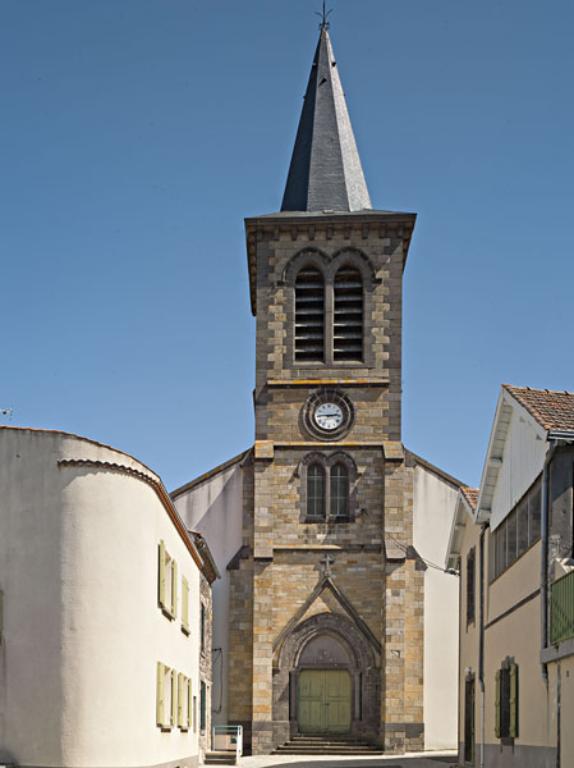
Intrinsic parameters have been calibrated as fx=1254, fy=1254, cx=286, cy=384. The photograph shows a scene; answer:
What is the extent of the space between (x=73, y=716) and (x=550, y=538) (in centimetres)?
648

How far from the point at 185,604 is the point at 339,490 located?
12.2 metres

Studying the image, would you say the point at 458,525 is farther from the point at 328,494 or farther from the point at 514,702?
the point at 514,702

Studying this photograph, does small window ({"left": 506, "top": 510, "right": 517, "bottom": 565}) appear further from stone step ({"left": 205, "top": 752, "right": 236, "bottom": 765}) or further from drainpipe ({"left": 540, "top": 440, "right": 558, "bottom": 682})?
stone step ({"left": 205, "top": 752, "right": 236, "bottom": 765})

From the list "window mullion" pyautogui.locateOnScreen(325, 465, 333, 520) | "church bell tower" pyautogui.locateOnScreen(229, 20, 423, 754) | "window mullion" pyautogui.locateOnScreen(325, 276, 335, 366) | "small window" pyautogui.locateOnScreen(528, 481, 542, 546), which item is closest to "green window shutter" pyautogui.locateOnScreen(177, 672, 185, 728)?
"small window" pyautogui.locateOnScreen(528, 481, 542, 546)

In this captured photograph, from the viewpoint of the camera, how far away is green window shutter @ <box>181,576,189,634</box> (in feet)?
76.9

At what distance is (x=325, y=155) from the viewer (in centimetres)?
3831

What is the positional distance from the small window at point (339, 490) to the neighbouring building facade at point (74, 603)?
17.7 meters

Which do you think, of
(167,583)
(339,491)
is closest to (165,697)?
(167,583)

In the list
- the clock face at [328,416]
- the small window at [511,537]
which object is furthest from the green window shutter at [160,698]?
the clock face at [328,416]

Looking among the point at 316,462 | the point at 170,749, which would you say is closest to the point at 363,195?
the point at 316,462

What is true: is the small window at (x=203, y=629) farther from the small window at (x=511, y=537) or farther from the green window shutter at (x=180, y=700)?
the small window at (x=511, y=537)

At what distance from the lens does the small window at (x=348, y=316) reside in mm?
36625

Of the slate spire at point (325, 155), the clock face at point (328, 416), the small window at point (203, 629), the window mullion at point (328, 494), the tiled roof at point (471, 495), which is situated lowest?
the small window at point (203, 629)

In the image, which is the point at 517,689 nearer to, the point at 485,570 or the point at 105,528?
the point at 485,570
